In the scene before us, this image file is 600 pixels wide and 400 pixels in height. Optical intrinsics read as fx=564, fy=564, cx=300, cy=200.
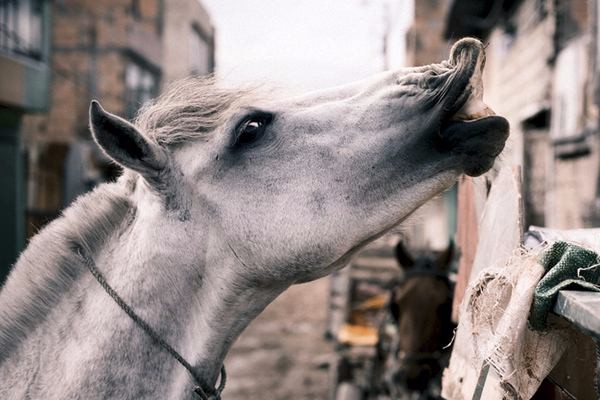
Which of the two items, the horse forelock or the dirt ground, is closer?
the horse forelock

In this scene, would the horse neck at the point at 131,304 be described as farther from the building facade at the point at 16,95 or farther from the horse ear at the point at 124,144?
the building facade at the point at 16,95

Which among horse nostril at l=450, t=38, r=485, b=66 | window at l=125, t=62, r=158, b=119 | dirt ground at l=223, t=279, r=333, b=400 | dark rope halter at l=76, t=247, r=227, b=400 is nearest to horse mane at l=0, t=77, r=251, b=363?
dark rope halter at l=76, t=247, r=227, b=400

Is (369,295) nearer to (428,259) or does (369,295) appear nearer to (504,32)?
(428,259)

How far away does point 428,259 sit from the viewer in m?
4.93

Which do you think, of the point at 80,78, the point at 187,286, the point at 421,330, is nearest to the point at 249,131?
the point at 187,286

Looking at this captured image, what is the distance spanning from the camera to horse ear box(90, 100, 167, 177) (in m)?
1.61

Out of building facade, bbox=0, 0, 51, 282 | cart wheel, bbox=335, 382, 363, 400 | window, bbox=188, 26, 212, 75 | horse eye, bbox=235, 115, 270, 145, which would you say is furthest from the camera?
window, bbox=188, 26, 212, 75

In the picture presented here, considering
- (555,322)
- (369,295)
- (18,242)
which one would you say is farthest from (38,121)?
(555,322)

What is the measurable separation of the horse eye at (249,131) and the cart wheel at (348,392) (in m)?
4.83

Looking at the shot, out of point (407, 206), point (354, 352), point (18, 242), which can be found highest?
point (407, 206)

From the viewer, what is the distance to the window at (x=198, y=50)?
2584 centimetres

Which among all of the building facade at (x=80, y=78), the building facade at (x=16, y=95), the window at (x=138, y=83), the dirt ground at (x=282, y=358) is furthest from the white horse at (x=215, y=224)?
the window at (x=138, y=83)

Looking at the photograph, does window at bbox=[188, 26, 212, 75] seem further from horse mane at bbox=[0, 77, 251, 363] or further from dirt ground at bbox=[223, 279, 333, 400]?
horse mane at bbox=[0, 77, 251, 363]

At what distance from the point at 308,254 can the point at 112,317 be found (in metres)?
0.61
